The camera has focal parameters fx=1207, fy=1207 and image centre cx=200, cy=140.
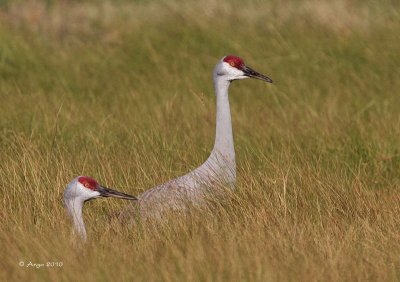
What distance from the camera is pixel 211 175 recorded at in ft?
22.3

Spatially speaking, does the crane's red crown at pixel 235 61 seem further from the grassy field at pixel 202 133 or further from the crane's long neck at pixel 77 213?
the crane's long neck at pixel 77 213

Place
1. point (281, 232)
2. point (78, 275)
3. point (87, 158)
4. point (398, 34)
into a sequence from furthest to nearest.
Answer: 1. point (398, 34)
2. point (87, 158)
3. point (281, 232)
4. point (78, 275)

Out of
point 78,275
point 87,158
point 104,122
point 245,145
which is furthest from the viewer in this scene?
point 104,122

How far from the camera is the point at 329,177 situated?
23.7 feet

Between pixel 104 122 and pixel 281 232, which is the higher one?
pixel 104 122

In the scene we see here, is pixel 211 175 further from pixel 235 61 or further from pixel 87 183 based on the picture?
pixel 87 183

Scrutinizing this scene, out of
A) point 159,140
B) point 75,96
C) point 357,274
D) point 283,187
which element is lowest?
point 357,274

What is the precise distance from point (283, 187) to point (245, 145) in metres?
1.66

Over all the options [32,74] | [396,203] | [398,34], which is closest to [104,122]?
[32,74]

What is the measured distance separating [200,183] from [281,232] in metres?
0.78

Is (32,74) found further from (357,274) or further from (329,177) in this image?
(357,274)

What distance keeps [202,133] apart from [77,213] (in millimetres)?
3072

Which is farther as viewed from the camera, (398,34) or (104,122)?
(398,34)

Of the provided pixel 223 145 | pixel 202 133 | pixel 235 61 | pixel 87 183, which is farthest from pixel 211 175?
pixel 202 133
